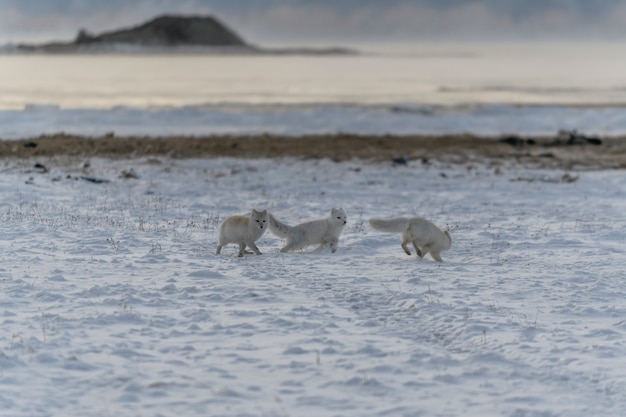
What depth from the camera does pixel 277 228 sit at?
14.4m

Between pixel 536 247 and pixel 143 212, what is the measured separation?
8272 millimetres

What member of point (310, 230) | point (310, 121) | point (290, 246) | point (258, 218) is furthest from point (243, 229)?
point (310, 121)

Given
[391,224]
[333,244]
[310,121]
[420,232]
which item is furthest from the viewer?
[310,121]

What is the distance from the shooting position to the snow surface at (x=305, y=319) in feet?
27.4

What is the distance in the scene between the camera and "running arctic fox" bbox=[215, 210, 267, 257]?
1394 centimetres

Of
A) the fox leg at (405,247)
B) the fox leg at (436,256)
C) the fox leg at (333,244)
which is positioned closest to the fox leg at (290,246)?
the fox leg at (333,244)

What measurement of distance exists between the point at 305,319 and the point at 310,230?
4.00 metres

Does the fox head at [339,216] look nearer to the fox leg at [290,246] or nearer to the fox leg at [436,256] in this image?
the fox leg at [290,246]

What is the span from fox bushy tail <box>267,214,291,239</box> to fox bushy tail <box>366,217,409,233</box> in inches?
55.9

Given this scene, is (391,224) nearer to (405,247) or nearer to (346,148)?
(405,247)

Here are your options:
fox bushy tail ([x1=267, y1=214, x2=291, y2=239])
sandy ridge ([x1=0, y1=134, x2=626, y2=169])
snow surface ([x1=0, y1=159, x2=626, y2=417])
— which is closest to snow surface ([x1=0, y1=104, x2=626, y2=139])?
sandy ridge ([x1=0, y1=134, x2=626, y2=169])

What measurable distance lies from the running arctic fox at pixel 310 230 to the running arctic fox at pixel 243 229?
0.39m

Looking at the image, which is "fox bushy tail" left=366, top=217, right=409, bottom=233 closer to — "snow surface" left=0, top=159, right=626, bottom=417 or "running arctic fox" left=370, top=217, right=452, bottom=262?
"running arctic fox" left=370, top=217, right=452, bottom=262

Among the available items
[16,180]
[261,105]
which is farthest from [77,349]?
[261,105]
